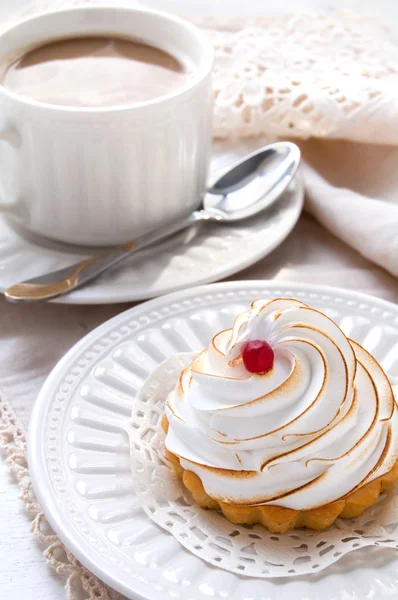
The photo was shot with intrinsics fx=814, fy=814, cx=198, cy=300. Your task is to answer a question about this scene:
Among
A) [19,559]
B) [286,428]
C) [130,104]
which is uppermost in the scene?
[130,104]

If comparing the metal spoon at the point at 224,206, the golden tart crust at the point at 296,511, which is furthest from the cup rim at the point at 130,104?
the golden tart crust at the point at 296,511

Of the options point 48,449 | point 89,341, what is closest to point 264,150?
point 89,341

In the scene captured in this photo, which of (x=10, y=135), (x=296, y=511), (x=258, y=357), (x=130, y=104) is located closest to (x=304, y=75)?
(x=130, y=104)

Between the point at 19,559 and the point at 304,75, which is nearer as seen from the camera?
the point at 19,559

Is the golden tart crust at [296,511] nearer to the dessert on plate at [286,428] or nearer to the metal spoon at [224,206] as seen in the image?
the dessert on plate at [286,428]

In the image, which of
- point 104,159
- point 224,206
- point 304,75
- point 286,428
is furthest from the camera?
point 304,75

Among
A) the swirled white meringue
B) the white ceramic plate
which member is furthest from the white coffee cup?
the swirled white meringue

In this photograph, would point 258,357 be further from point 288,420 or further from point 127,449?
point 127,449
